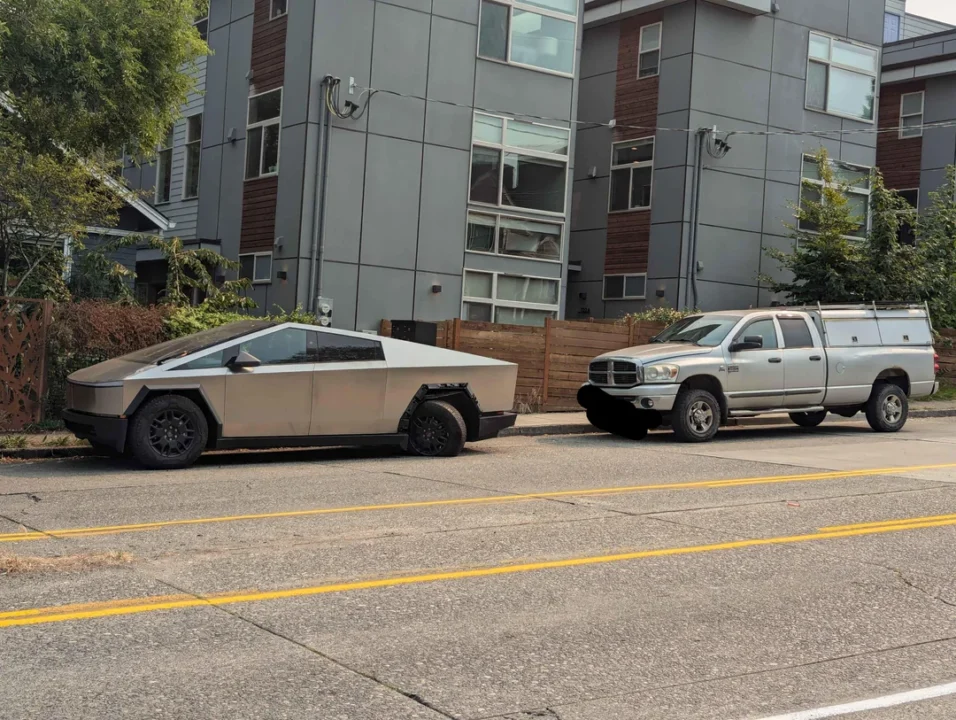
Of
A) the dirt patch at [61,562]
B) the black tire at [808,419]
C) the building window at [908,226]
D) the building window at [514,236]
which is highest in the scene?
the building window at [908,226]

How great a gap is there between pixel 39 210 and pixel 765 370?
10.7 meters

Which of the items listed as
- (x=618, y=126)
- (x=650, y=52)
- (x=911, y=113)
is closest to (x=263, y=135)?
(x=618, y=126)

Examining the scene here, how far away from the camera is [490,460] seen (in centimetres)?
1331

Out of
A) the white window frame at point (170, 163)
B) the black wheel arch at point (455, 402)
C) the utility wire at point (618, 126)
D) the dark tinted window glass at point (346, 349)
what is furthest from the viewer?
the white window frame at point (170, 163)

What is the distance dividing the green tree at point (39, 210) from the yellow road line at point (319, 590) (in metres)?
9.60

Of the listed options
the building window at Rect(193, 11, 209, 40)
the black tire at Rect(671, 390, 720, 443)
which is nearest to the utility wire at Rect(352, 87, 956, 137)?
the building window at Rect(193, 11, 209, 40)

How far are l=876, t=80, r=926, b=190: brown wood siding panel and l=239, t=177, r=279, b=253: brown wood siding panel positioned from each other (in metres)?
19.6

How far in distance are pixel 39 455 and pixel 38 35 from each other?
5.05 meters

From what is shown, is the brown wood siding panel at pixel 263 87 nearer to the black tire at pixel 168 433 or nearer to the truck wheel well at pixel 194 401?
the truck wheel well at pixel 194 401

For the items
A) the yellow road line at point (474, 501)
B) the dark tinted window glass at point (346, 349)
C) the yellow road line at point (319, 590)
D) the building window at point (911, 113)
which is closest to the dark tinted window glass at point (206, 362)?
the dark tinted window glass at point (346, 349)

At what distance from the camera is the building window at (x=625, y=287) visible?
26469 millimetres

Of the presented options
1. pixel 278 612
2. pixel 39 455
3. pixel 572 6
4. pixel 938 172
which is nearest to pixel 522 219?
pixel 572 6

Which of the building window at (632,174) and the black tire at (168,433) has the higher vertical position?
the building window at (632,174)

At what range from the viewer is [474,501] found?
9828 millimetres
